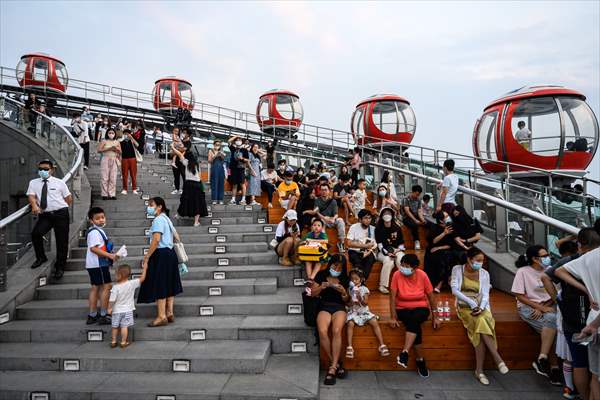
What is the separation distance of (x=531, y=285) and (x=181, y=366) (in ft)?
14.4

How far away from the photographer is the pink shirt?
4.56 meters

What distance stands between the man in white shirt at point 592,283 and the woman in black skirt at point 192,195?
22.5 feet

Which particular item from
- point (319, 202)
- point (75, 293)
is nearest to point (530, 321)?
point (319, 202)

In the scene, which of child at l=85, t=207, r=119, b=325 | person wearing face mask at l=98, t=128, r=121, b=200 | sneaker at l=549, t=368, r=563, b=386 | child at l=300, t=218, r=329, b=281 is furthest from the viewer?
person wearing face mask at l=98, t=128, r=121, b=200

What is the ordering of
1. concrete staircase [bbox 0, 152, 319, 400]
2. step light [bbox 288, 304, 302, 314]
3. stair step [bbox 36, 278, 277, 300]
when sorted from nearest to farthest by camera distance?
concrete staircase [bbox 0, 152, 319, 400] → step light [bbox 288, 304, 302, 314] → stair step [bbox 36, 278, 277, 300]

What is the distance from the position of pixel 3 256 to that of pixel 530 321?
7.44 metres

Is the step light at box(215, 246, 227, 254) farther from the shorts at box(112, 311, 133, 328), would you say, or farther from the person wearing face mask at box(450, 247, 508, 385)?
the person wearing face mask at box(450, 247, 508, 385)

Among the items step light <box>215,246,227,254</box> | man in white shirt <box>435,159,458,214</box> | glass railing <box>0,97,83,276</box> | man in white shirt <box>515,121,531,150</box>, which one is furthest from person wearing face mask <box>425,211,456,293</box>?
man in white shirt <box>515,121,531,150</box>

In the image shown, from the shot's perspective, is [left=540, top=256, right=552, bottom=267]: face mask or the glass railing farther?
the glass railing

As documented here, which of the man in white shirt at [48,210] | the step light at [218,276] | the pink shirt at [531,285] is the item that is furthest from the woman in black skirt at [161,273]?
the pink shirt at [531,285]

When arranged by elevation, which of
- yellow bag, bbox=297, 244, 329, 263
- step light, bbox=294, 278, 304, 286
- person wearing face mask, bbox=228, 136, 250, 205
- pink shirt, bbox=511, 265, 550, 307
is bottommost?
step light, bbox=294, 278, 304, 286

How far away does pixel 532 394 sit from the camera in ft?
13.1

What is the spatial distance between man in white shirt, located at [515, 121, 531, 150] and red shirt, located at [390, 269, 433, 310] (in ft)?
40.1

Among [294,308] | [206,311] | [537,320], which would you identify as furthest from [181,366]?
[537,320]
